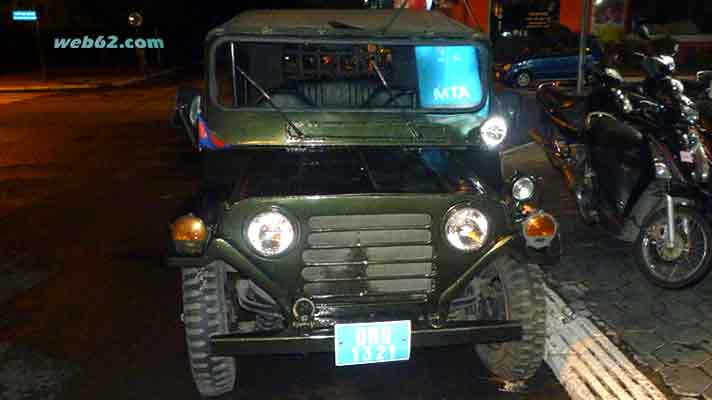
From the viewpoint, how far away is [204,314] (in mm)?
3541

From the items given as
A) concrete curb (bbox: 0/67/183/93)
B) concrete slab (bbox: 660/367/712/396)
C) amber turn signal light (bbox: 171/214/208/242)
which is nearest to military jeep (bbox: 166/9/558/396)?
amber turn signal light (bbox: 171/214/208/242)

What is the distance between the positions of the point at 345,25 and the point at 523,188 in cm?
160

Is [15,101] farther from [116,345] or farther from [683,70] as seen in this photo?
[683,70]

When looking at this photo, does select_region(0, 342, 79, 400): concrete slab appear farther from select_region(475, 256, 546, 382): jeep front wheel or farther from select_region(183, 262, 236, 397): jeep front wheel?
select_region(475, 256, 546, 382): jeep front wheel

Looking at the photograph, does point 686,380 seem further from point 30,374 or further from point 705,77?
point 30,374

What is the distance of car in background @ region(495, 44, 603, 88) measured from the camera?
20.1 meters

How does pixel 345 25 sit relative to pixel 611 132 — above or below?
above

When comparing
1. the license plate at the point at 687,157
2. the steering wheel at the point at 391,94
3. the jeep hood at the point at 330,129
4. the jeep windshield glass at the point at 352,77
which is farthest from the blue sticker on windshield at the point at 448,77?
the license plate at the point at 687,157

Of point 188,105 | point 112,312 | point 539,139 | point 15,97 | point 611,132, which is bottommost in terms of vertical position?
point 15,97

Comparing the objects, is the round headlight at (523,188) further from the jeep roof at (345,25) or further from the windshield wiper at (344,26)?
the windshield wiper at (344,26)

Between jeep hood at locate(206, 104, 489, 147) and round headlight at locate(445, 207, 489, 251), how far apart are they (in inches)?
44.4

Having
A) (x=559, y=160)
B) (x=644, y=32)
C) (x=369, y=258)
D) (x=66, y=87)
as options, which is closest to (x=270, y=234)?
(x=369, y=258)

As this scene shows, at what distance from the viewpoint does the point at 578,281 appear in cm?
536

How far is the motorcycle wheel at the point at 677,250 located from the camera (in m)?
4.71
